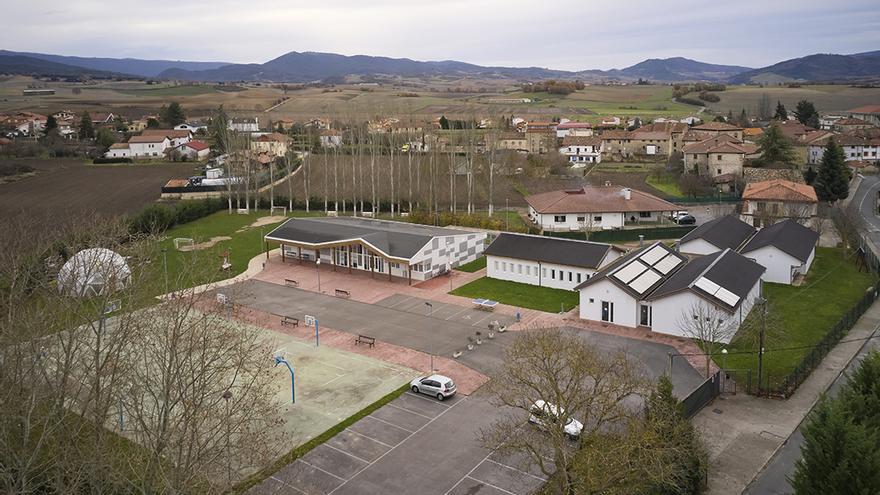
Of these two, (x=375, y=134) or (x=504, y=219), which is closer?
(x=504, y=219)

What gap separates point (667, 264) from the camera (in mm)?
30797

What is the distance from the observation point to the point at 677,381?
Result: 22.8m

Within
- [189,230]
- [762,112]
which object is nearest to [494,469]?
[189,230]

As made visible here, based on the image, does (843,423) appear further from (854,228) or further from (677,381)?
(854,228)

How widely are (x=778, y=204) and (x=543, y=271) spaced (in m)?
21.2

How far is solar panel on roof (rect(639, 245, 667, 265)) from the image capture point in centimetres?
3072

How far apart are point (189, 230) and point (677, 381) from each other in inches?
1573

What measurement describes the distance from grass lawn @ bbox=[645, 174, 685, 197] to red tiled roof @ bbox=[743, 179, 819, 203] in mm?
12863

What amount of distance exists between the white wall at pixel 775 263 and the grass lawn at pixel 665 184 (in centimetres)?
2616

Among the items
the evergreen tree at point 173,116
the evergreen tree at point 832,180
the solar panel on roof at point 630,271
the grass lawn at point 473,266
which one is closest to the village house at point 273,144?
the evergreen tree at point 173,116

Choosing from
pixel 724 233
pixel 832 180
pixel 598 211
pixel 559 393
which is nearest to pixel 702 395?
pixel 559 393

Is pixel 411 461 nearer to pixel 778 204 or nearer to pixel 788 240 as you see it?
pixel 788 240

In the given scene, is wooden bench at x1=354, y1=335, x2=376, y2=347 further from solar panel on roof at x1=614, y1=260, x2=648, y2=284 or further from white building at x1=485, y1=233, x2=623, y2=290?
white building at x1=485, y1=233, x2=623, y2=290

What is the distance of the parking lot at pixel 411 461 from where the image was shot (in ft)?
55.5
